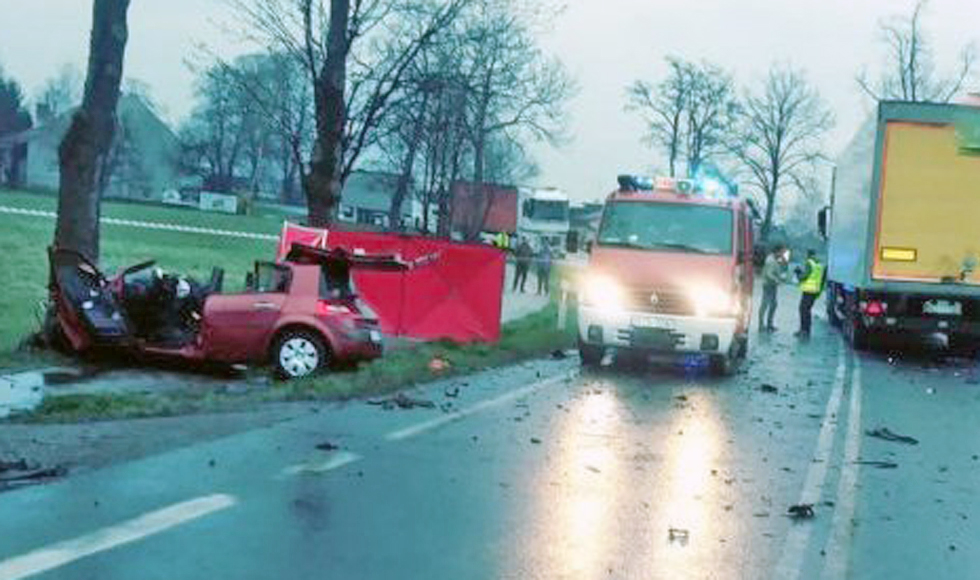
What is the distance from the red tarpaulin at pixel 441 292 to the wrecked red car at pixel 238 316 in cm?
417

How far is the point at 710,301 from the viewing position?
52.5 feet

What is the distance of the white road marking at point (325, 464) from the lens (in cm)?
850

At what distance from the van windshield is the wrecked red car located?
11.3 feet

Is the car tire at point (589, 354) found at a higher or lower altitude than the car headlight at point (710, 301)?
lower

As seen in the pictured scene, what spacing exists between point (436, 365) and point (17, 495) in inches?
329

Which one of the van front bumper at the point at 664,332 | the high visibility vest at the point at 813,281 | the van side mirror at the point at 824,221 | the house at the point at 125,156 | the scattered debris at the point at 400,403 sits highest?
the house at the point at 125,156

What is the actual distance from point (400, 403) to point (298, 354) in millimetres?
2389

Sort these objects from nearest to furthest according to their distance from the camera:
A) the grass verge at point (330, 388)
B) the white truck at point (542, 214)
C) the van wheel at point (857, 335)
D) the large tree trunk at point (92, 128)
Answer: the grass verge at point (330, 388)
the large tree trunk at point (92, 128)
the van wheel at point (857, 335)
the white truck at point (542, 214)

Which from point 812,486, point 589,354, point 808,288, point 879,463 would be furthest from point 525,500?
point 808,288

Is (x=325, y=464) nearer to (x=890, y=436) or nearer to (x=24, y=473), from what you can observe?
(x=24, y=473)

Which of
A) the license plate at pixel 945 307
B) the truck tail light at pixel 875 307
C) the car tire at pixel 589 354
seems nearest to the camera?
the car tire at pixel 589 354

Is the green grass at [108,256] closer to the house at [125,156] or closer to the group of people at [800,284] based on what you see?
the group of people at [800,284]

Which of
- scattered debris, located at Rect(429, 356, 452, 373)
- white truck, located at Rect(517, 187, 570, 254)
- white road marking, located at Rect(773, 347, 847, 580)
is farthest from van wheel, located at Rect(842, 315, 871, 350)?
white truck, located at Rect(517, 187, 570, 254)

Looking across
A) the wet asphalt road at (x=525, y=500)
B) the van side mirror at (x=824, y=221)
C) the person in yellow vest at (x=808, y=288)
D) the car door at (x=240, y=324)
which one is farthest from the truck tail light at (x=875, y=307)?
the van side mirror at (x=824, y=221)
